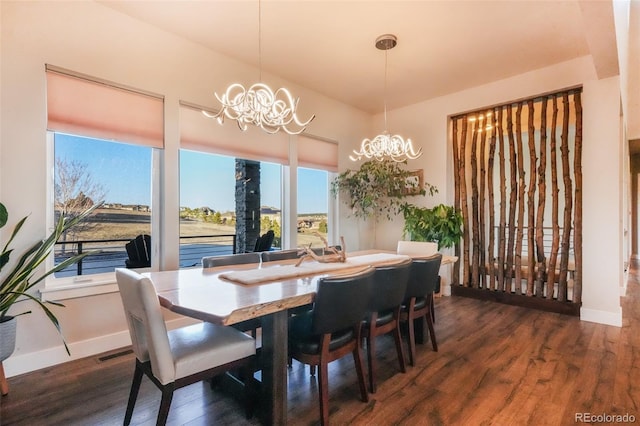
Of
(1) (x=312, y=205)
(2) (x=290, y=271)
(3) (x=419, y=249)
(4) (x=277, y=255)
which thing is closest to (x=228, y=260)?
(4) (x=277, y=255)

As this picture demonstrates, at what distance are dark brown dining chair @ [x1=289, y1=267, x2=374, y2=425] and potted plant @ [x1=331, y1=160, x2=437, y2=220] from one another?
311 cm

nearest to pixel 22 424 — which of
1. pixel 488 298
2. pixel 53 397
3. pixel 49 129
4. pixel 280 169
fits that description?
pixel 53 397

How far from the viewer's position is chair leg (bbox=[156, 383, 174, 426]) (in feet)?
4.84

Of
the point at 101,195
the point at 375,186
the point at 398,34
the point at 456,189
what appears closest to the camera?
the point at 101,195

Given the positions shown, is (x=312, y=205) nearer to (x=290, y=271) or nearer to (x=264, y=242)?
(x=264, y=242)

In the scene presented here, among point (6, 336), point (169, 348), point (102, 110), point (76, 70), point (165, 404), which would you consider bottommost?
point (165, 404)

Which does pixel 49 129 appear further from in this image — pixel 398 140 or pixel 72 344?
pixel 398 140

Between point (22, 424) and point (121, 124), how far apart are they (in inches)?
90.4

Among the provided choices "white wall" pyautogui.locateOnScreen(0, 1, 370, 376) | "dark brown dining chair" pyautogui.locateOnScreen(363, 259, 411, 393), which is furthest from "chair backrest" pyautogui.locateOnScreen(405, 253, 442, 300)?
"white wall" pyautogui.locateOnScreen(0, 1, 370, 376)

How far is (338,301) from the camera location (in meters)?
1.77

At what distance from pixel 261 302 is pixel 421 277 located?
1474 mm

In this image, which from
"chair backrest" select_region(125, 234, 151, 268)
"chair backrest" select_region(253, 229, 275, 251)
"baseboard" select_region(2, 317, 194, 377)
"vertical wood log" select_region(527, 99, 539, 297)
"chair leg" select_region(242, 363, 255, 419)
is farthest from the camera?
"vertical wood log" select_region(527, 99, 539, 297)

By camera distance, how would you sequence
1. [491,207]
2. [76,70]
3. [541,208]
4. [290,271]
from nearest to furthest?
[290,271]
[76,70]
[541,208]
[491,207]

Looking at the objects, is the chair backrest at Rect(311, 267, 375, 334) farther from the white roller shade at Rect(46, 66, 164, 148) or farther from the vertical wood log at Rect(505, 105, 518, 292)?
the vertical wood log at Rect(505, 105, 518, 292)
